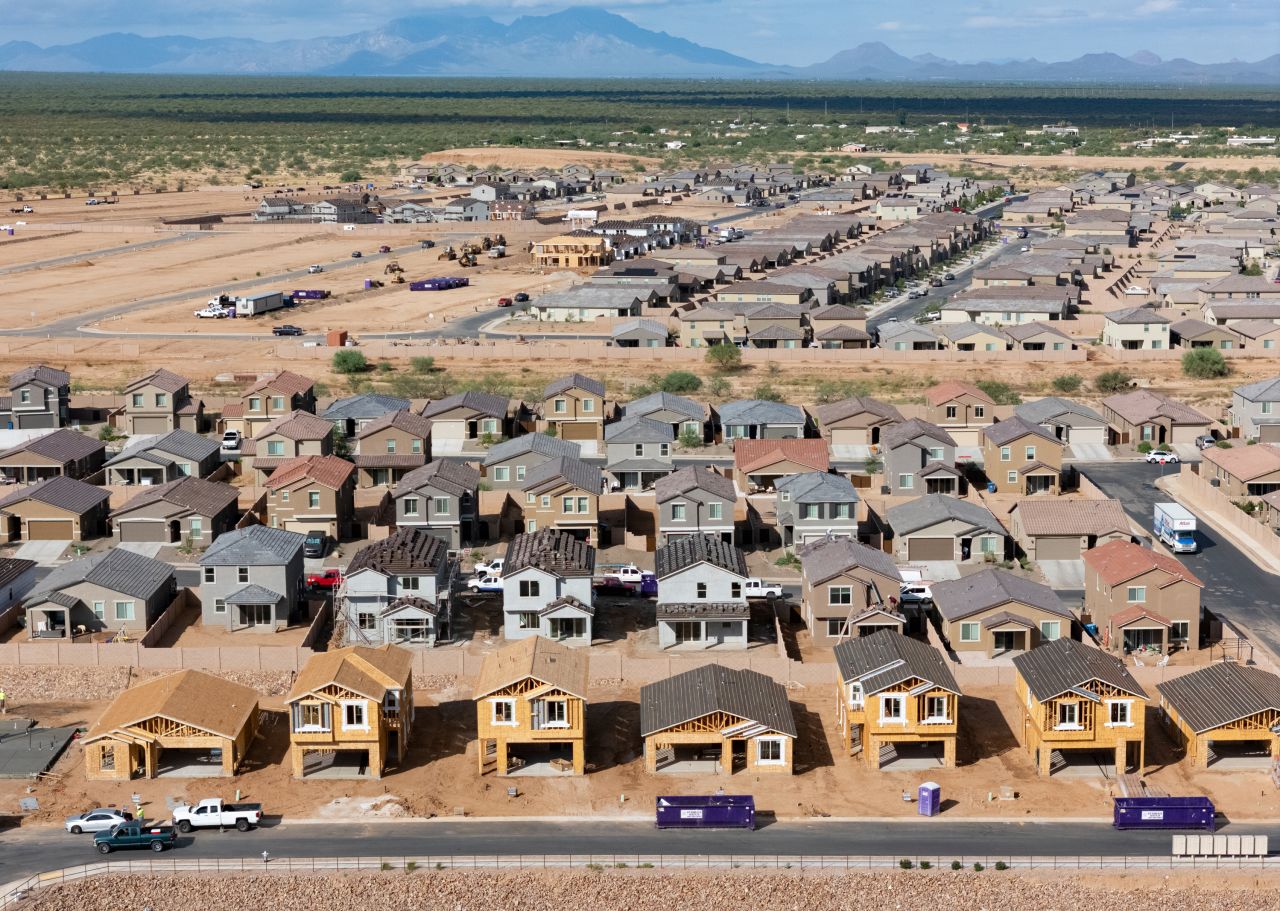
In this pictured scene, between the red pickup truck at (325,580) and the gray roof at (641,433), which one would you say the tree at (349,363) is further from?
the red pickup truck at (325,580)

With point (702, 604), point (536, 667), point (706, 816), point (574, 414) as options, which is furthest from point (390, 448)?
point (706, 816)

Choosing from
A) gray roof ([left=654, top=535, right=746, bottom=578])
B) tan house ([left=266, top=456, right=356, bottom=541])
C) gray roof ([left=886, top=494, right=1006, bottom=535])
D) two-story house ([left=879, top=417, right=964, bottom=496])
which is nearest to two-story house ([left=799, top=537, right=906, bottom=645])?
gray roof ([left=654, top=535, right=746, bottom=578])

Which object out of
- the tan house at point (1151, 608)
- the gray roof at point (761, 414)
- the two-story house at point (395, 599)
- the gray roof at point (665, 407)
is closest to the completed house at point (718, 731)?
the two-story house at point (395, 599)

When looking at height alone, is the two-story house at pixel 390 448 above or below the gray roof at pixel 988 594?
above

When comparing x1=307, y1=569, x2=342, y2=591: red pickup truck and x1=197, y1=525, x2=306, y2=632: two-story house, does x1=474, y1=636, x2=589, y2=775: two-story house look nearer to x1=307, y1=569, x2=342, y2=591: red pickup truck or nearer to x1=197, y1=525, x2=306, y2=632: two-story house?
x1=197, y1=525, x2=306, y2=632: two-story house

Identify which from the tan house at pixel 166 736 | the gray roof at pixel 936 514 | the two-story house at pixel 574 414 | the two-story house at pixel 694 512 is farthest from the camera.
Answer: the two-story house at pixel 574 414

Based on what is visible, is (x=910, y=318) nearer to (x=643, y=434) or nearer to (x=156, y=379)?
(x=643, y=434)

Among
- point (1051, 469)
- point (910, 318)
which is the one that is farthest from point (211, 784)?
point (910, 318)

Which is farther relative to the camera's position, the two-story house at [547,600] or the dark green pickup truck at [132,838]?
the two-story house at [547,600]
